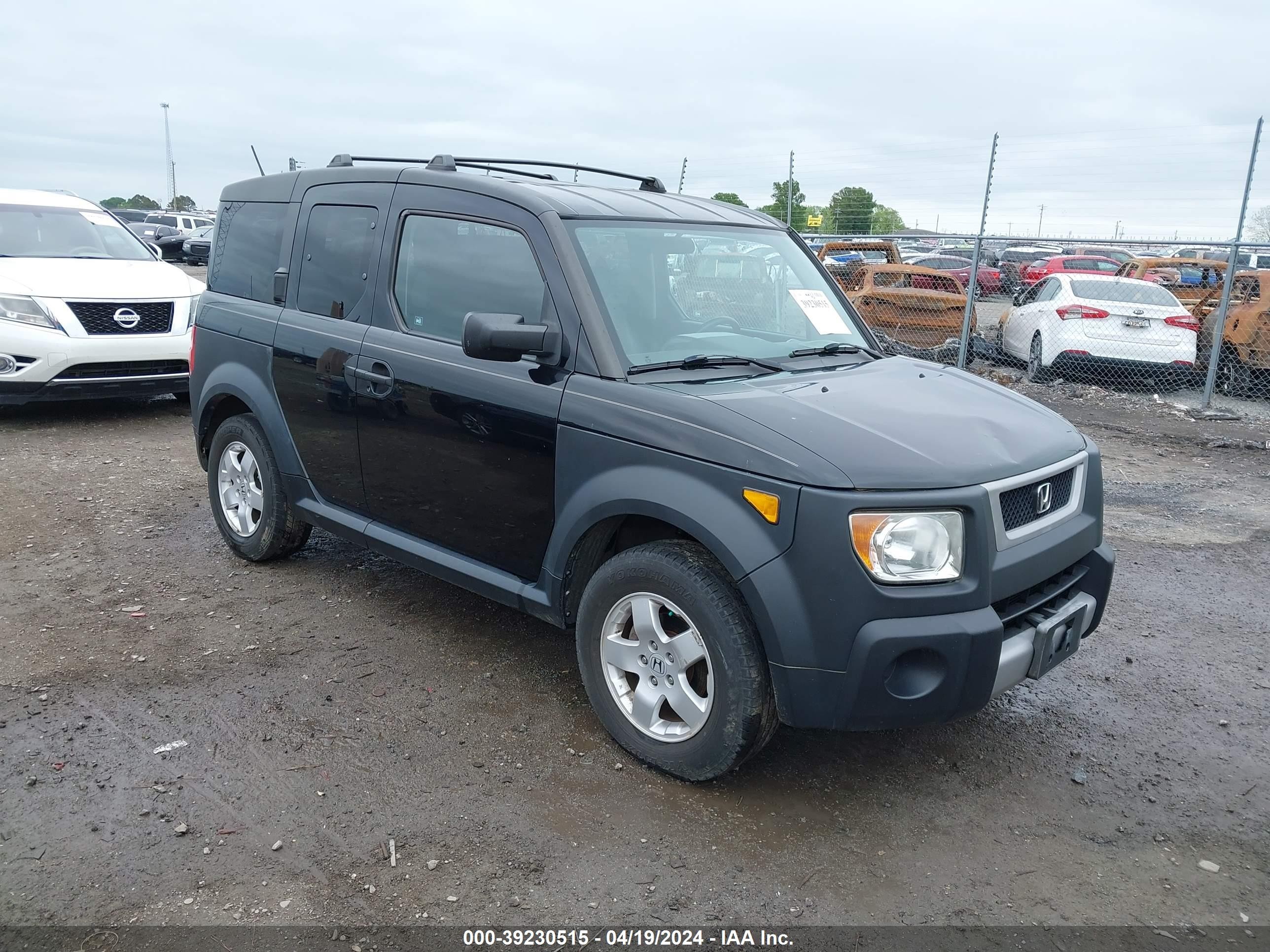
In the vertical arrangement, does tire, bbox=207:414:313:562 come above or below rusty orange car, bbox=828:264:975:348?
below

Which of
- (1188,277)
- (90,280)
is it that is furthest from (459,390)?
(1188,277)

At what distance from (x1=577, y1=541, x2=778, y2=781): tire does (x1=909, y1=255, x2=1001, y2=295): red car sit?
10.2 m

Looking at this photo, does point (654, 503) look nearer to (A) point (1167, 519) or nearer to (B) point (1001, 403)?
(B) point (1001, 403)

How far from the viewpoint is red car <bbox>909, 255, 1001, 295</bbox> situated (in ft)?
45.9

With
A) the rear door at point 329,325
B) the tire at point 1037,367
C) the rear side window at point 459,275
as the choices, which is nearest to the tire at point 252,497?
the rear door at point 329,325

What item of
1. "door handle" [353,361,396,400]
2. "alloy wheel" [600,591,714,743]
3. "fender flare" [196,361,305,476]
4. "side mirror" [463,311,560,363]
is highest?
"side mirror" [463,311,560,363]

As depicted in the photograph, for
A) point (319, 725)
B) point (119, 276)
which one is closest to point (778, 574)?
point (319, 725)

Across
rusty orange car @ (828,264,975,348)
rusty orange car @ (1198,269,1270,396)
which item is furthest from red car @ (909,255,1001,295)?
rusty orange car @ (1198,269,1270,396)

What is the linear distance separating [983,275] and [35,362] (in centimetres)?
1404

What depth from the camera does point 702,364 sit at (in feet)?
11.7

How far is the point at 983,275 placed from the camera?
16.8 metres

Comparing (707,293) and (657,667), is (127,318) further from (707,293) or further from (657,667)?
(657,667)

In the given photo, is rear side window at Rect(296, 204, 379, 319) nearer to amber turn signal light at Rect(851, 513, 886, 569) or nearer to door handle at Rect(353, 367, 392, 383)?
door handle at Rect(353, 367, 392, 383)

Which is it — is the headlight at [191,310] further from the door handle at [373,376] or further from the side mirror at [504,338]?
the side mirror at [504,338]
